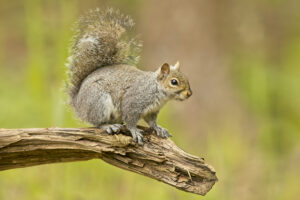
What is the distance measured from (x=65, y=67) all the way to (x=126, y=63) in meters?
0.35

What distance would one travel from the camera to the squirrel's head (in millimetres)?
2385

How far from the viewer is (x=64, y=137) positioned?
1928mm

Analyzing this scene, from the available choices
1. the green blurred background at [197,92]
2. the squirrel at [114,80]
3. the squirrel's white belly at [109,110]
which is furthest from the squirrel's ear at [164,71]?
the green blurred background at [197,92]

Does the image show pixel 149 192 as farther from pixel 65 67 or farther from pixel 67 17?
pixel 67 17

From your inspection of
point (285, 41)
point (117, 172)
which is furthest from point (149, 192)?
point (285, 41)

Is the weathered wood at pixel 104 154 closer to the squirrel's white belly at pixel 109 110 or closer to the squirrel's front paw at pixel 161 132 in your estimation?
the squirrel's front paw at pixel 161 132

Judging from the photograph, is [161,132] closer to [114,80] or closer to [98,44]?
[114,80]

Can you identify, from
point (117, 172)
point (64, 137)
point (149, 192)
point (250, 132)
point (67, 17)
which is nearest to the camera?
point (64, 137)

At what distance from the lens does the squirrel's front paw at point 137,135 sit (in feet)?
6.78

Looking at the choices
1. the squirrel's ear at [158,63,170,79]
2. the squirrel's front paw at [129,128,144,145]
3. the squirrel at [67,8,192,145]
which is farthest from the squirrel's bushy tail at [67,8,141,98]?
the squirrel's front paw at [129,128,144,145]

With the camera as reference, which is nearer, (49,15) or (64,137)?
(64,137)

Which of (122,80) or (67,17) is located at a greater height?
(67,17)

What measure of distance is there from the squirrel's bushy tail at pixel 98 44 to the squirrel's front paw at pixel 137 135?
0.54m

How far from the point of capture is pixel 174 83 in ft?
7.91
